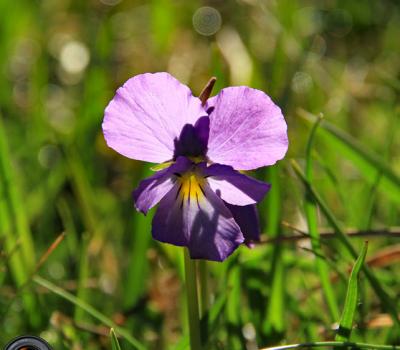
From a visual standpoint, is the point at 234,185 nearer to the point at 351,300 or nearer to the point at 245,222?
the point at 245,222

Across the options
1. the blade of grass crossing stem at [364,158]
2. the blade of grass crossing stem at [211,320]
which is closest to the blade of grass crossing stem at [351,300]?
the blade of grass crossing stem at [211,320]

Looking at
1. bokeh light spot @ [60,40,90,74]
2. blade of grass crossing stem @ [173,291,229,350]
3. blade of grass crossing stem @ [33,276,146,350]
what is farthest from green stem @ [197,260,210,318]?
bokeh light spot @ [60,40,90,74]

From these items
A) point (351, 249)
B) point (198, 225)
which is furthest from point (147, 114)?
point (351, 249)

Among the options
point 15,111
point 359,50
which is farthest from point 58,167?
point 359,50

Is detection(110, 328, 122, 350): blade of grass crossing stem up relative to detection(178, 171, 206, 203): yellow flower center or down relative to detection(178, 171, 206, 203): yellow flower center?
down

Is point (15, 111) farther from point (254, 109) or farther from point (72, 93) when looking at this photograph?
point (254, 109)
